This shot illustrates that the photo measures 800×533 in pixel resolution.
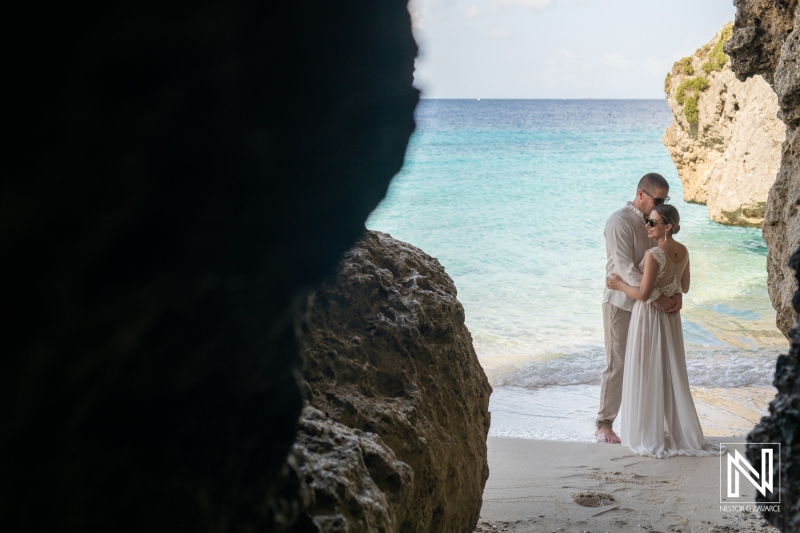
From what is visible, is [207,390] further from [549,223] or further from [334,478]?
[549,223]

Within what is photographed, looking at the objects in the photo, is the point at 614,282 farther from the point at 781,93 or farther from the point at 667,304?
the point at 781,93

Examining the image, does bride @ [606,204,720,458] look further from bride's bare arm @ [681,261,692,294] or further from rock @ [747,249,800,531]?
rock @ [747,249,800,531]

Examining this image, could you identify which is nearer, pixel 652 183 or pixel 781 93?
pixel 781 93

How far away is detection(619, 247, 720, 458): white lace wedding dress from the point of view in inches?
229

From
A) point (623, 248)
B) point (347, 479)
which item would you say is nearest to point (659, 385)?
point (623, 248)

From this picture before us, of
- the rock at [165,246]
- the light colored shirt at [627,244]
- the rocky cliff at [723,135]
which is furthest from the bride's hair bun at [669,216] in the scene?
the rocky cliff at [723,135]

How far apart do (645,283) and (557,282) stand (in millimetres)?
9091

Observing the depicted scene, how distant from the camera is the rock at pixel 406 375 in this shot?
111 inches

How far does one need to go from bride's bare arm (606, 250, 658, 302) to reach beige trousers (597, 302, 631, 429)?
0.99ft

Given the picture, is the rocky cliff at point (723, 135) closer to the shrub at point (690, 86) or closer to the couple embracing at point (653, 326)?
the shrub at point (690, 86)

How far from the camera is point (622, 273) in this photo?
20.2ft

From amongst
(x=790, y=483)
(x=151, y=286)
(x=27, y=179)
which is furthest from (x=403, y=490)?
(x=27, y=179)

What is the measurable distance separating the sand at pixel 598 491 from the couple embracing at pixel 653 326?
0.80 ft

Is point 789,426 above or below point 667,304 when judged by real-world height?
below
